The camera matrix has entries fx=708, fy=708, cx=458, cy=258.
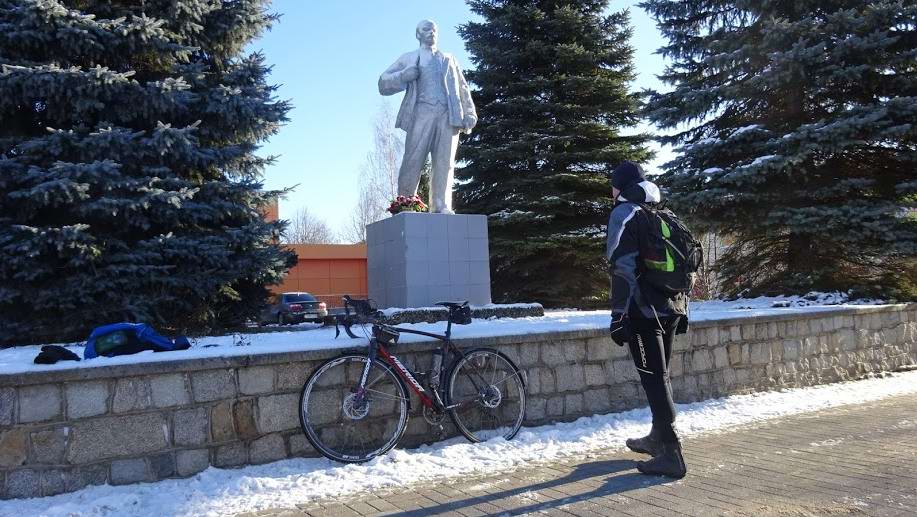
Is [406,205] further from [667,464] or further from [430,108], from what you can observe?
[667,464]

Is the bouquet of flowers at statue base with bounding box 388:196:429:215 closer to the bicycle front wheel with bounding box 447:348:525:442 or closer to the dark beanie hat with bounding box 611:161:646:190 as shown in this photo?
the bicycle front wheel with bounding box 447:348:525:442

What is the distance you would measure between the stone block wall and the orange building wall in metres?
27.4

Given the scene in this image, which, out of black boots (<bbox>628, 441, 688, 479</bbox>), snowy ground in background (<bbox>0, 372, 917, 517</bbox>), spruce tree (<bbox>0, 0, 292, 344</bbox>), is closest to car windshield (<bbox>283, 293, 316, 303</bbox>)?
spruce tree (<bbox>0, 0, 292, 344</bbox>)

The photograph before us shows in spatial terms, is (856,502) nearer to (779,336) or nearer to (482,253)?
(779,336)

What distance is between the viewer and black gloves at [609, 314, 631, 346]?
14.5 ft

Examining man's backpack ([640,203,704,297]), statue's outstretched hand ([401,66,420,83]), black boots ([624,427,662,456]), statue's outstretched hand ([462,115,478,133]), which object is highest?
statue's outstretched hand ([401,66,420,83])

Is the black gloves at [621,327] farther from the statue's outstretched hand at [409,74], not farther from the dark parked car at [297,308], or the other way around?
the dark parked car at [297,308]

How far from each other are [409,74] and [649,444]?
6275 millimetres

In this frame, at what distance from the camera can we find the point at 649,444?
4.50 metres

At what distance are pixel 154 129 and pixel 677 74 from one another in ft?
30.9

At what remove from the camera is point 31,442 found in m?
4.06

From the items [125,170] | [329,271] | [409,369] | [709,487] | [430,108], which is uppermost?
[430,108]

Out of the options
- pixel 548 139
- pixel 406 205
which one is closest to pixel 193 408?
pixel 406 205

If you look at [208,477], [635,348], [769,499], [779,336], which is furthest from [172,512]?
[779,336]
